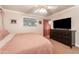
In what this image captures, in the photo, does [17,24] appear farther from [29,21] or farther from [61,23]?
[61,23]

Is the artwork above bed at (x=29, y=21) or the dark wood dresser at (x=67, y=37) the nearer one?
the artwork above bed at (x=29, y=21)

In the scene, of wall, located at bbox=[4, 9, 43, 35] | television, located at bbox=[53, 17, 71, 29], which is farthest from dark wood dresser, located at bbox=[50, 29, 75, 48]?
wall, located at bbox=[4, 9, 43, 35]

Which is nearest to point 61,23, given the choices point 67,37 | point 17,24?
point 67,37

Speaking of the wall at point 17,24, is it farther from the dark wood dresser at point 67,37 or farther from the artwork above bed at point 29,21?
the dark wood dresser at point 67,37

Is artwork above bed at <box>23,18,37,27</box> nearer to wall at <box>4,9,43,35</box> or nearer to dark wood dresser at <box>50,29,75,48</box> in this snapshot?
wall at <box>4,9,43,35</box>

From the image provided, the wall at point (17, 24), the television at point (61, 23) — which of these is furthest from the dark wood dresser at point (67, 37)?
the wall at point (17, 24)

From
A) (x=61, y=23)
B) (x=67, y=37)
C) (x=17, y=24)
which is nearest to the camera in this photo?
(x=17, y=24)

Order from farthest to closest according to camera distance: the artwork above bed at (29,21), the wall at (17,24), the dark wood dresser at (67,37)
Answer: the dark wood dresser at (67,37)
the artwork above bed at (29,21)
the wall at (17,24)

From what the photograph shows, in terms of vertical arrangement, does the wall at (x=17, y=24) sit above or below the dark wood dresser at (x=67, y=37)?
above

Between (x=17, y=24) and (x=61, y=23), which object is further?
(x=61, y=23)

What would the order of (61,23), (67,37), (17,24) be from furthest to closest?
1. (67,37)
2. (61,23)
3. (17,24)

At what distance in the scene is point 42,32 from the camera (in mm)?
1264
